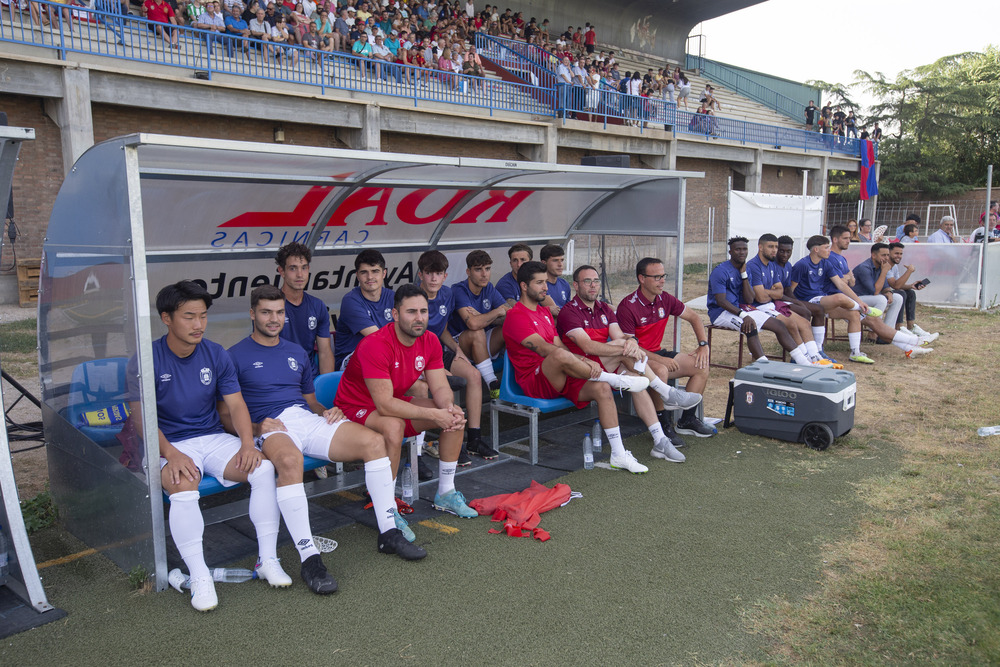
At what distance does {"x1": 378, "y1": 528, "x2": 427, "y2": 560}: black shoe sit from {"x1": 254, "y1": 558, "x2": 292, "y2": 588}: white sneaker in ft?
1.77

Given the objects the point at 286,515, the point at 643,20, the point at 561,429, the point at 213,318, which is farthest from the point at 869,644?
the point at 643,20

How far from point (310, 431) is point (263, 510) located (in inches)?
22.0

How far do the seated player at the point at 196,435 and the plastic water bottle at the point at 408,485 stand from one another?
1017 mm

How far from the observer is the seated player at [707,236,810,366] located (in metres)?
7.82

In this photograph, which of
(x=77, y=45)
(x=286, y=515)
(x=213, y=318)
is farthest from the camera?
(x=77, y=45)

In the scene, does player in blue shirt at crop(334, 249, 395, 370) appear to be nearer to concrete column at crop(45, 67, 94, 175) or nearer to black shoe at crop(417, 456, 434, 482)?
black shoe at crop(417, 456, 434, 482)

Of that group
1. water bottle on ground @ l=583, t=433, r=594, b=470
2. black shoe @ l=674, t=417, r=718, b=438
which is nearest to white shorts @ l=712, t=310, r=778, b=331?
black shoe @ l=674, t=417, r=718, b=438

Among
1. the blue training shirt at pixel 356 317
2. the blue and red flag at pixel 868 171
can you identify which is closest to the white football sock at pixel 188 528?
the blue training shirt at pixel 356 317

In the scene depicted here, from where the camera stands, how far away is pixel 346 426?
4023 millimetres

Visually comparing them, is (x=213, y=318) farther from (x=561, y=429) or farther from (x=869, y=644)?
(x=869, y=644)

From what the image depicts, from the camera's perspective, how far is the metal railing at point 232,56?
11328 mm

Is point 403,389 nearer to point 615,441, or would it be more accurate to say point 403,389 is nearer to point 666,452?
point 615,441

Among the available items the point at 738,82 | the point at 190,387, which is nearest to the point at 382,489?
the point at 190,387

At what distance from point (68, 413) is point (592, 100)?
18.3 metres
